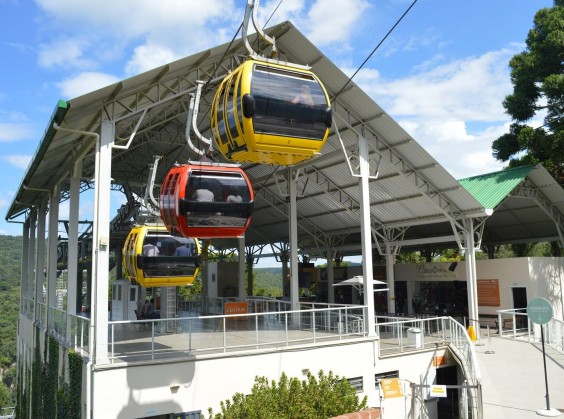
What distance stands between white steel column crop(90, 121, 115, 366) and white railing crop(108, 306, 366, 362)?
1.65ft

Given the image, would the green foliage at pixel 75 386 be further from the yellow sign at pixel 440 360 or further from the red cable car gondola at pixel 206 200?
the yellow sign at pixel 440 360

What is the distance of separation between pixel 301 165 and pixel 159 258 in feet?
24.4

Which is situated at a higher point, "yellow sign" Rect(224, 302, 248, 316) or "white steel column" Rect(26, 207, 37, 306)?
"white steel column" Rect(26, 207, 37, 306)

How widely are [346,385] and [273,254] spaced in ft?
74.7

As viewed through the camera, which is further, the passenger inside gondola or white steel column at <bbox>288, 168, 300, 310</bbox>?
white steel column at <bbox>288, 168, 300, 310</bbox>

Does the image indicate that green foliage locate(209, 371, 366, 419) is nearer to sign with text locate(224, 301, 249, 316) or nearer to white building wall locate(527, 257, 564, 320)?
sign with text locate(224, 301, 249, 316)

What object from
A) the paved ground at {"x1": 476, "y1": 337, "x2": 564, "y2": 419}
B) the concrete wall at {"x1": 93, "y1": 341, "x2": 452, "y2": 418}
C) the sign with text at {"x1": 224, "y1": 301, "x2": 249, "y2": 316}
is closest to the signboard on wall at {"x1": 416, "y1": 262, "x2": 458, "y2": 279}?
the paved ground at {"x1": 476, "y1": 337, "x2": 564, "y2": 419}

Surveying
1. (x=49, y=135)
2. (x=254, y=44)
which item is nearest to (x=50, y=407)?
(x=49, y=135)

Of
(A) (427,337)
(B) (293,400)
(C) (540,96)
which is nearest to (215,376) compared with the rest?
(B) (293,400)

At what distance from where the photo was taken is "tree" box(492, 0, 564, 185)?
92.8 ft

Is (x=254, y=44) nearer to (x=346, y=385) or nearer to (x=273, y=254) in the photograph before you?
(x=346, y=385)

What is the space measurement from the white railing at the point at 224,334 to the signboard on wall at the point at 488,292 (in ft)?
30.8

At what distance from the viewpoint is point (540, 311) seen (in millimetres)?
11695

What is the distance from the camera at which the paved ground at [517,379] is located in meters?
11.3
